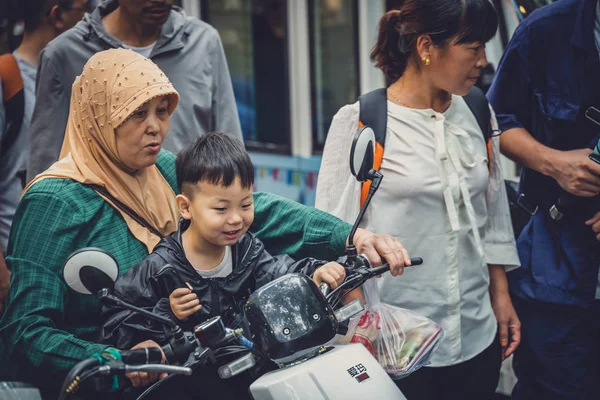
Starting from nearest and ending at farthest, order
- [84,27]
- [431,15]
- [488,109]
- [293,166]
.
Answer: [431,15]
[488,109]
[84,27]
[293,166]

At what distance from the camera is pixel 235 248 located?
2758mm

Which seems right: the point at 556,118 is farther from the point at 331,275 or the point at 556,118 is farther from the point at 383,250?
the point at 331,275

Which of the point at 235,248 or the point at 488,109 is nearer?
the point at 235,248

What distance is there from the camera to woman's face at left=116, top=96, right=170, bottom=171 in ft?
9.25

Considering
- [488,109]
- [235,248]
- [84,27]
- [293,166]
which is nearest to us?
[235,248]

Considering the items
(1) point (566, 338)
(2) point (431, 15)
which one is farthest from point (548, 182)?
(2) point (431, 15)

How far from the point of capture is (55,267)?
2619 millimetres

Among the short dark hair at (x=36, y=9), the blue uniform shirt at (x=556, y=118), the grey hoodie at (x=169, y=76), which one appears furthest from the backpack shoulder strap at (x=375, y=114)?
the short dark hair at (x=36, y=9)

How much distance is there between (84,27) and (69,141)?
1161 mm

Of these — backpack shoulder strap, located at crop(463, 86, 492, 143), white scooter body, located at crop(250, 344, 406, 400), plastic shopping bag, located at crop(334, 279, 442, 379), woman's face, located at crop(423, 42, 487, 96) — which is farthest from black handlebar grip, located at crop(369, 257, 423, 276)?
backpack shoulder strap, located at crop(463, 86, 492, 143)

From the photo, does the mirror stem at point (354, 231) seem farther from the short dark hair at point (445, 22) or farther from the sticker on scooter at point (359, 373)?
the short dark hair at point (445, 22)

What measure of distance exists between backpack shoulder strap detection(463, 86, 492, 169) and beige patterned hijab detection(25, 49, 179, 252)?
3.62 ft

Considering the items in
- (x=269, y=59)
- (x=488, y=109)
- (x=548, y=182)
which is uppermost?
(x=488, y=109)

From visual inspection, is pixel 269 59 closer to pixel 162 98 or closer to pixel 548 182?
pixel 548 182
